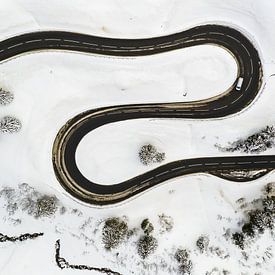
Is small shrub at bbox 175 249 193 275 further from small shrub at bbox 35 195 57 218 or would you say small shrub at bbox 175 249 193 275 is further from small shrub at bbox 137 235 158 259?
small shrub at bbox 35 195 57 218

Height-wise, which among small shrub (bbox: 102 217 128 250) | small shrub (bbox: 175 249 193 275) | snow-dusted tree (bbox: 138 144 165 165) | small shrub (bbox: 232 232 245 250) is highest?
snow-dusted tree (bbox: 138 144 165 165)

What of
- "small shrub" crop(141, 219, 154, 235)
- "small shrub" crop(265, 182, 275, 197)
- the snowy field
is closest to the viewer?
the snowy field

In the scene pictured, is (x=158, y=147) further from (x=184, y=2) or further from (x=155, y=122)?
(x=184, y=2)

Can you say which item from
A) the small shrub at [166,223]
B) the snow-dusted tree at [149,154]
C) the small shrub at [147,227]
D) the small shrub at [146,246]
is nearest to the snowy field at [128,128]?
the small shrub at [166,223]

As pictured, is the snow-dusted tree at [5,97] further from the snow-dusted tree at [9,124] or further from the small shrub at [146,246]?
the small shrub at [146,246]

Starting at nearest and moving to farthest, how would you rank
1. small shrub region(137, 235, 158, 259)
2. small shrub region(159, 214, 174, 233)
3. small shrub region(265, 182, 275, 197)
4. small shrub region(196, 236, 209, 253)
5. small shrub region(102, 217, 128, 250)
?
1. small shrub region(102, 217, 128, 250)
2. small shrub region(137, 235, 158, 259)
3. small shrub region(196, 236, 209, 253)
4. small shrub region(159, 214, 174, 233)
5. small shrub region(265, 182, 275, 197)

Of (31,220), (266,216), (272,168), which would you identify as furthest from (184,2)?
(31,220)

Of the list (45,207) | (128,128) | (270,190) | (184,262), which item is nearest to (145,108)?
(128,128)

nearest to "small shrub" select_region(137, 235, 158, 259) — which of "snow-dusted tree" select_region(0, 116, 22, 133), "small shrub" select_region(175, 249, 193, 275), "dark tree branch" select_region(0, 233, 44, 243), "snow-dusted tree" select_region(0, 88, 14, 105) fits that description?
"small shrub" select_region(175, 249, 193, 275)
